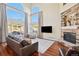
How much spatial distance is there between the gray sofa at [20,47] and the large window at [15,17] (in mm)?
232

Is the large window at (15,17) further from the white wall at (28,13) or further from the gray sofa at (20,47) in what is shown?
the gray sofa at (20,47)

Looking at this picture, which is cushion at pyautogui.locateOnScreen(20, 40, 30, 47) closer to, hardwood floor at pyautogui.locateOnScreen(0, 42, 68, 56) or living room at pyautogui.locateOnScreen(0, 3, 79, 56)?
living room at pyautogui.locateOnScreen(0, 3, 79, 56)

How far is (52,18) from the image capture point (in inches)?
104

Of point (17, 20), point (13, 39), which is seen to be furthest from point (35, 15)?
point (13, 39)

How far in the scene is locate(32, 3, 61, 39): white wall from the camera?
2.62 m

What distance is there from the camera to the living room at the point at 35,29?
259cm

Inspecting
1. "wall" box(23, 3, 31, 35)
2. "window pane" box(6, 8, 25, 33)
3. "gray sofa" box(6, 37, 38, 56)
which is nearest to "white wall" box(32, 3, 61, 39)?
"wall" box(23, 3, 31, 35)

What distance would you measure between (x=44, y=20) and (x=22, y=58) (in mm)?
929

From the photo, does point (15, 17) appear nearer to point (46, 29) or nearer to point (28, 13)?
point (28, 13)

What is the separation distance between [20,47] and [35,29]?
49 cm

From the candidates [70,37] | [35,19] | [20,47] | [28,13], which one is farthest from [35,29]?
[70,37]

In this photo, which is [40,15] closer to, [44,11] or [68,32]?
[44,11]

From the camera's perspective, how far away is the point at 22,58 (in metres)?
2.64

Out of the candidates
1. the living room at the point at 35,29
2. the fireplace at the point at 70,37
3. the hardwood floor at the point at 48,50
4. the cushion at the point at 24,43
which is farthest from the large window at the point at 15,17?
the fireplace at the point at 70,37
